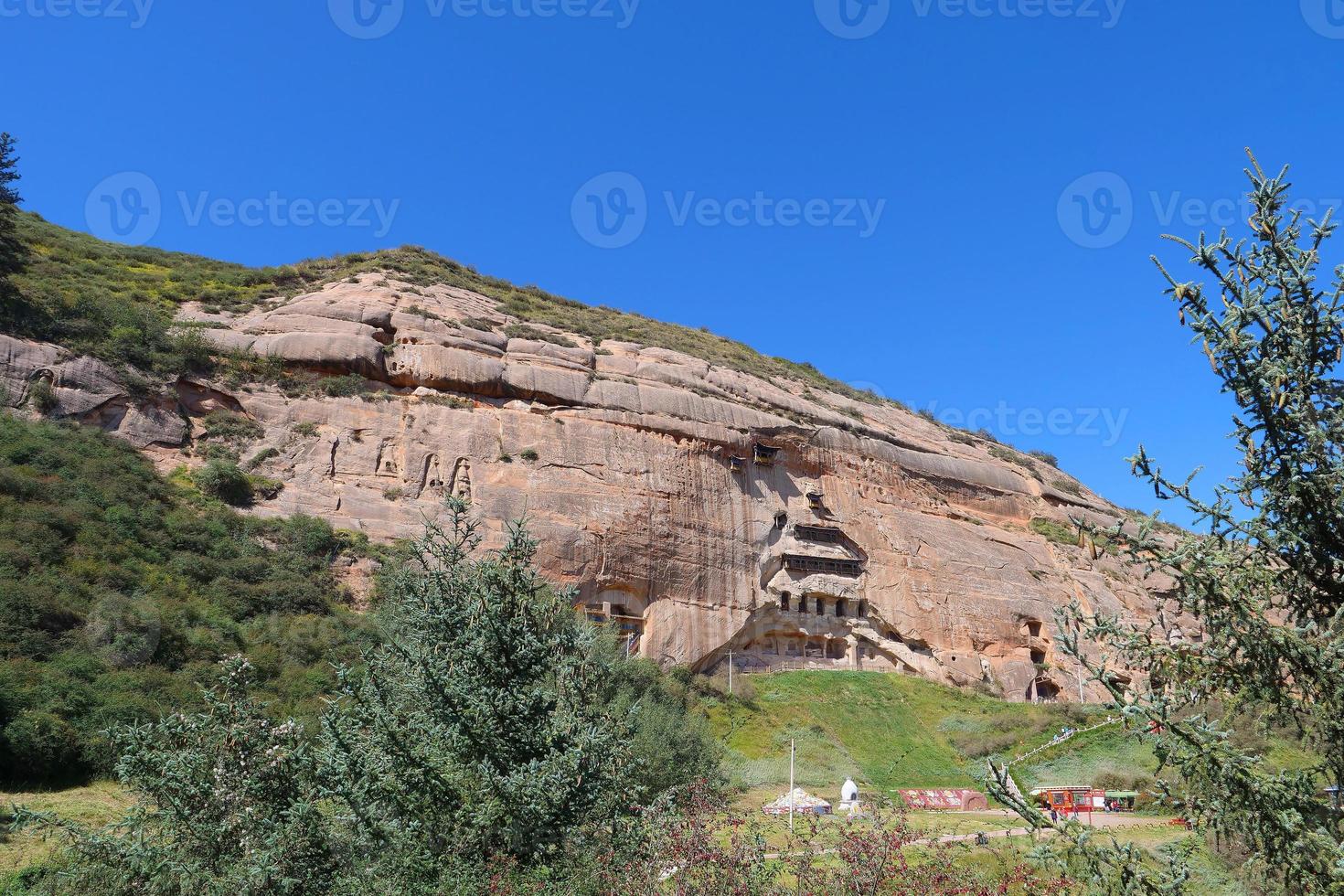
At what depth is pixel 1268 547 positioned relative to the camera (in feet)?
13.4

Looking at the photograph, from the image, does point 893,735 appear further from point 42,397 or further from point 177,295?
point 177,295

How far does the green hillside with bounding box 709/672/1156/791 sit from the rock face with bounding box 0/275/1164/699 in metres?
2.32

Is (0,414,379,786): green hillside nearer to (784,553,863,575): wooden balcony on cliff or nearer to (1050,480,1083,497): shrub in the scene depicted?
(784,553,863,575): wooden balcony on cliff

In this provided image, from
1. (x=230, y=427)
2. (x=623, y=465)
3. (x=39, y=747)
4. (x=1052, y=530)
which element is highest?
(x=1052, y=530)

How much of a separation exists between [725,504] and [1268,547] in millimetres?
28318

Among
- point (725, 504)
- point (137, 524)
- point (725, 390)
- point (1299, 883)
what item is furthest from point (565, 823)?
point (725, 390)

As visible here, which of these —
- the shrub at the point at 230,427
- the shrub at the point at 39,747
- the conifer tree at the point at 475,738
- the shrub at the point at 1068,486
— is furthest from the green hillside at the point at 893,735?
the shrub at the point at 230,427

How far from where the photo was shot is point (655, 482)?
101ft

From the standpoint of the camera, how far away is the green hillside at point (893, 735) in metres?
23.0

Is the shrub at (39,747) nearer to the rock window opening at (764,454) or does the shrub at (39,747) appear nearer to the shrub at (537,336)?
the shrub at (537,336)


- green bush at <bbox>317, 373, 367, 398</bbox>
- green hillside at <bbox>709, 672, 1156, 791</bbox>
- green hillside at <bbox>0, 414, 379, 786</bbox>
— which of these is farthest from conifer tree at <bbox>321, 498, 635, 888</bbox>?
green bush at <bbox>317, 373, 367, 398</bbox>

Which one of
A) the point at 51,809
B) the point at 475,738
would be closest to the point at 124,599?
the point at 51,809

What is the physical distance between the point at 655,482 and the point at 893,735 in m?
12.1

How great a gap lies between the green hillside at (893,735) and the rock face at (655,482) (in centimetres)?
232
